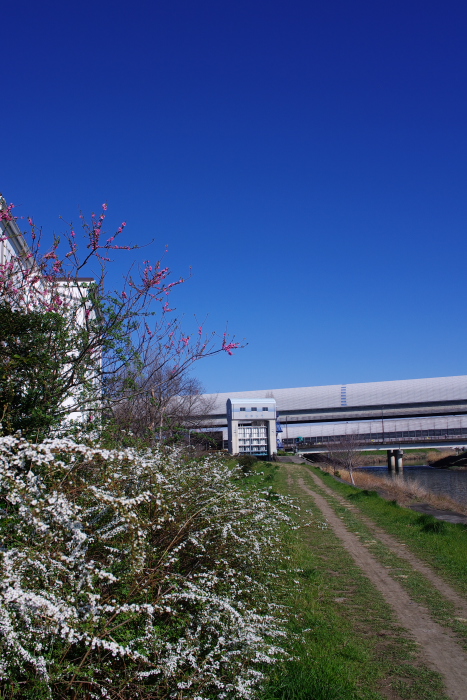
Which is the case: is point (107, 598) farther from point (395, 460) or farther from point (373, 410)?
point (373, 410)

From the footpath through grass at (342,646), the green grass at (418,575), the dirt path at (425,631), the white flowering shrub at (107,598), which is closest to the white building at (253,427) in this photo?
the green grass at (418,575)

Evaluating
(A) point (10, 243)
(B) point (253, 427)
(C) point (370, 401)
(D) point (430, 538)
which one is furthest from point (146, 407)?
(C) point (370, 401)

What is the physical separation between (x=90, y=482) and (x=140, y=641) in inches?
46.9

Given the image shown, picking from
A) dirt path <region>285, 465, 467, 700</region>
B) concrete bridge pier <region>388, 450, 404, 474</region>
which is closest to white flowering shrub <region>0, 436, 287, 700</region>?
dirt path <region>285, 465, 467, 700</region>

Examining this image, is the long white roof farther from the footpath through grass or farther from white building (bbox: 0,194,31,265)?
the footpath through grass

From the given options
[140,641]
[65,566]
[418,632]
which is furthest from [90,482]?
[418,632]

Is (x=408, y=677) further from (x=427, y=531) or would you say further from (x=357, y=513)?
(x=357, y=513)

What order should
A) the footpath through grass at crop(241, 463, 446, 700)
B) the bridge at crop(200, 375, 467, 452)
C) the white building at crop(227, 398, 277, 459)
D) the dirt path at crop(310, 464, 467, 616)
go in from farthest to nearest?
the bridge at crop(200, 375, 467, 452), the white building at crop(227, 398, 277, 459), the dirt path at crop(310, 464, 467, 616), the footpath through grass at crop(241, 463, 446, 700)

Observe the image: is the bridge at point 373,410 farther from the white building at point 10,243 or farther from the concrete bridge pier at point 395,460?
the white building at point 10,243

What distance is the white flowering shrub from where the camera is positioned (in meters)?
2.82

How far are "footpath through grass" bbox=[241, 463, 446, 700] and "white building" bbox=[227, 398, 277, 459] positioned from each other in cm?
3784

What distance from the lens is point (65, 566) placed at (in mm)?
3252

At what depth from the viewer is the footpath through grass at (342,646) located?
3.49 m

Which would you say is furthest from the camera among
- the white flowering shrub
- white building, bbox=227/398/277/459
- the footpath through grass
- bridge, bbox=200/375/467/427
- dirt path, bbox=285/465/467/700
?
bridge, bbox=200/375/467/427
